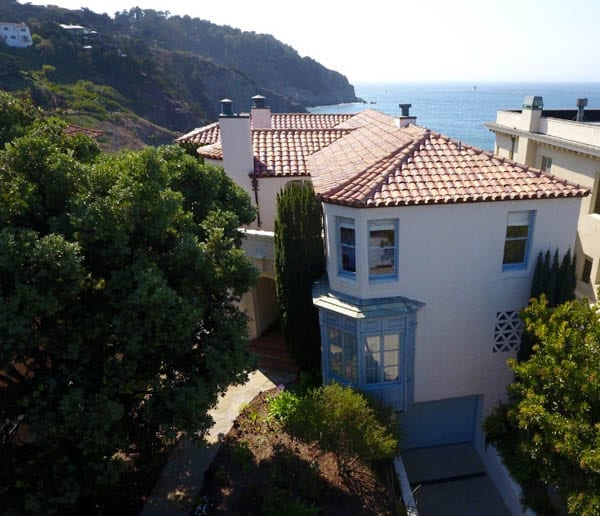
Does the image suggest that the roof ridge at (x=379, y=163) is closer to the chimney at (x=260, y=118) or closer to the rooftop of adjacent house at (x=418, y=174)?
the rooftop of adjacent house at (x=418, y=174)

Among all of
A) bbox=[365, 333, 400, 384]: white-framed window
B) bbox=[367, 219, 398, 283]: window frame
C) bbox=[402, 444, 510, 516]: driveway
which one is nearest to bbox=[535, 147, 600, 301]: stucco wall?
bbox=[402, 444, 510, 516]: driveway

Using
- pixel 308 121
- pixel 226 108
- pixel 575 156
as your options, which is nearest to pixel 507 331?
pixel 575 156

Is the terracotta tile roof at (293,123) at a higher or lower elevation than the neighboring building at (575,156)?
higher

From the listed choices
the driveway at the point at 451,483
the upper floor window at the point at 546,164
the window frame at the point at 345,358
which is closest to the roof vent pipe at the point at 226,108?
the window frame at the point at 345,358

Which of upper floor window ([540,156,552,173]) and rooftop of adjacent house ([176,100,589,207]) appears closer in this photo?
rooftop of adjacent house ([176,100,589,207])

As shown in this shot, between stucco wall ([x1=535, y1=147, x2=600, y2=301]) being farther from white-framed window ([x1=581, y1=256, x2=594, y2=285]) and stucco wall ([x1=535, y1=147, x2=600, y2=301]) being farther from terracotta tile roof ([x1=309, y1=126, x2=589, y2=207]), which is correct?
terracotta tile roof ([x1=309, y1=126, x2=589, y2=207])

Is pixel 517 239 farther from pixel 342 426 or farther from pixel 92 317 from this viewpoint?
pixel 92 317
